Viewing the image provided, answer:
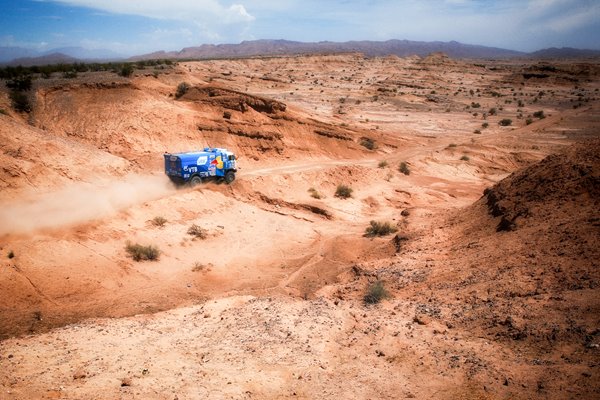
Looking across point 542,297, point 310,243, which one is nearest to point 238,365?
point 542,297

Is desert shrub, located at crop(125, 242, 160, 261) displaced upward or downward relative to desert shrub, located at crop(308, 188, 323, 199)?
downward

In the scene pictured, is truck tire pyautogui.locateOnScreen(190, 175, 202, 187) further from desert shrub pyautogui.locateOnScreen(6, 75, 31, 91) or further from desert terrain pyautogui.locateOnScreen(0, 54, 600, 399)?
desert shrub pyautogui.locateOnScreen(6, 75, 31, 91)

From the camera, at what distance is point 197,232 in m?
17.5

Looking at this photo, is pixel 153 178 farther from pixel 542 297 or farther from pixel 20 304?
pixel 542 297

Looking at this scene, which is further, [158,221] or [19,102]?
[19,102]

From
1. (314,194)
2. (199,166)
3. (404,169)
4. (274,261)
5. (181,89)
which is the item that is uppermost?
(181,89)

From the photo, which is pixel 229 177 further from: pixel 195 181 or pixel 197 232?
pixel 197 232

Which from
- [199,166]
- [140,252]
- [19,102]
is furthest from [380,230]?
[19,102]

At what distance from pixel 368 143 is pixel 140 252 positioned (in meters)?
21.9

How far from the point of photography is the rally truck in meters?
20.0

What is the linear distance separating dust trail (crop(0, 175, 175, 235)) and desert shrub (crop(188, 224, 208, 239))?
9.54 feet

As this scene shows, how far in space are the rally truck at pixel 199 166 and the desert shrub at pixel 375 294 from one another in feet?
40.4

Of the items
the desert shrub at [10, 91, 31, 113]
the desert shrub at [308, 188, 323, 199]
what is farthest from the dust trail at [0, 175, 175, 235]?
the desert shrub at [10, 91, 31, 113]

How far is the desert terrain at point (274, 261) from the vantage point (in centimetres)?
780
